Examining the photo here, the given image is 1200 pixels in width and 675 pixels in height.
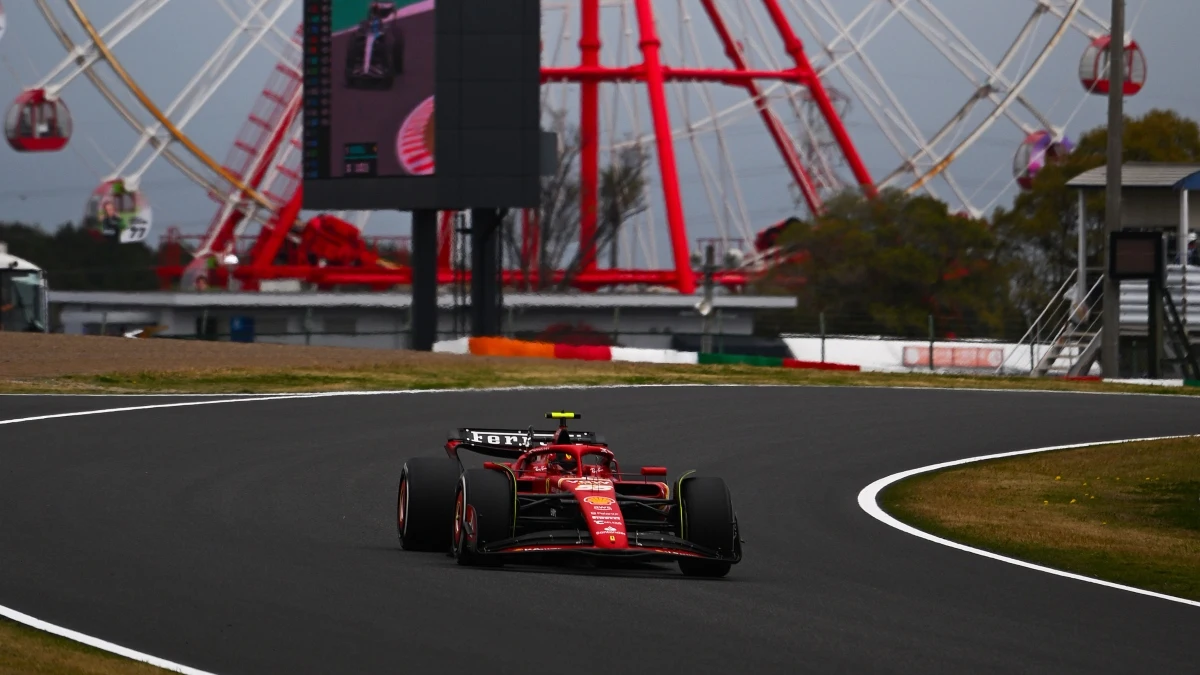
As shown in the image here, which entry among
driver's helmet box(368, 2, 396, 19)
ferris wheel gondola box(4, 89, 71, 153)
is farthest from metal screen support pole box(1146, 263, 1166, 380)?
ferris wheel gondola box(4, 89, 71, 153)

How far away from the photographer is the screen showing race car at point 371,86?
1625 inches

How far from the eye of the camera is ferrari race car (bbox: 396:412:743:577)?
35.2ft

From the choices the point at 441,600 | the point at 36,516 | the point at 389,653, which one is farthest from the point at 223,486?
the point at 389,653

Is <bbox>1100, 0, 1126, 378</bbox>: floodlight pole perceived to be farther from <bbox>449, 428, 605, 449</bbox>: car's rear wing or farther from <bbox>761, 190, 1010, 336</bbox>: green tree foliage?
<bbox>761, 190, 1010, 336</bbox>: green tree foliage

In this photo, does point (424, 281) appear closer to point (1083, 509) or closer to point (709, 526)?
point (1083, 509)

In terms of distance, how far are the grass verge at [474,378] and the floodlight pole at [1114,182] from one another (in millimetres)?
2156

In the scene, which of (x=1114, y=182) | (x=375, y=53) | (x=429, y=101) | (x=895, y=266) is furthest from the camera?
(x=895, y=266)

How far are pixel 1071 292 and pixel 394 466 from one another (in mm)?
27827

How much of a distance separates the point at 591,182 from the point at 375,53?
24.7 m

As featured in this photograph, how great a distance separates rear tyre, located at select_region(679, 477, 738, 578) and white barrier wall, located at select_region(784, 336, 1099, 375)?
31.7m

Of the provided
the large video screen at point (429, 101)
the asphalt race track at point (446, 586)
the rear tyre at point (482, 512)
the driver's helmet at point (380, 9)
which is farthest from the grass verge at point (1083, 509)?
the driver's helmet at point (380, 9)

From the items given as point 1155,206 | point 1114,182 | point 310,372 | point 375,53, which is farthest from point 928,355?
point 310,372

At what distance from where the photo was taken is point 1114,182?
36250mm

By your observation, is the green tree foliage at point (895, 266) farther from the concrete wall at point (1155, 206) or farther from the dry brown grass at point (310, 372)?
the dry brown grass at point (310, 372)
